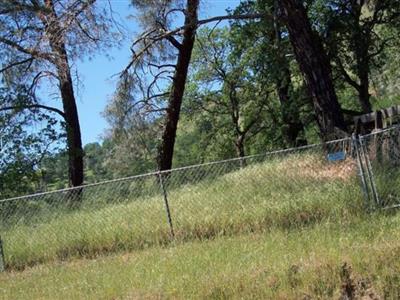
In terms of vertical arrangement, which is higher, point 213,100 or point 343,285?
point 213,100

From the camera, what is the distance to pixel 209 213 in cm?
963

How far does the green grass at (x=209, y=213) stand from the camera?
9086mm

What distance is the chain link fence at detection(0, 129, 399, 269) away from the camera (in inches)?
356

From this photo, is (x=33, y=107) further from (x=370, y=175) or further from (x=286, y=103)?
(x=370, y=175)

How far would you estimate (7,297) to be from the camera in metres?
8.00

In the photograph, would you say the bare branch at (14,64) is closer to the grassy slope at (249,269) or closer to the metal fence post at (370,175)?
the grassy slope at (249,269)

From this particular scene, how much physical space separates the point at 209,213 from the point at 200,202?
0.25 m

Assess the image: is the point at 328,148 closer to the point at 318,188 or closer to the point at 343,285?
the point at 318,188

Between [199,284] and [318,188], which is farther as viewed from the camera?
[318,188]

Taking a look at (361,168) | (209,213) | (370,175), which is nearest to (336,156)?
(361,168)

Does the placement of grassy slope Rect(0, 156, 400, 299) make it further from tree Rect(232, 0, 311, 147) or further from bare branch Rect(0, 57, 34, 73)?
tree Rect(232, 0, 311, 147)

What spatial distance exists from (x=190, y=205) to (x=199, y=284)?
11.2ft

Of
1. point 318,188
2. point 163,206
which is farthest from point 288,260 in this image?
point 163,206

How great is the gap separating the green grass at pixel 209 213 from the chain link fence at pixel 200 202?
2 cm
